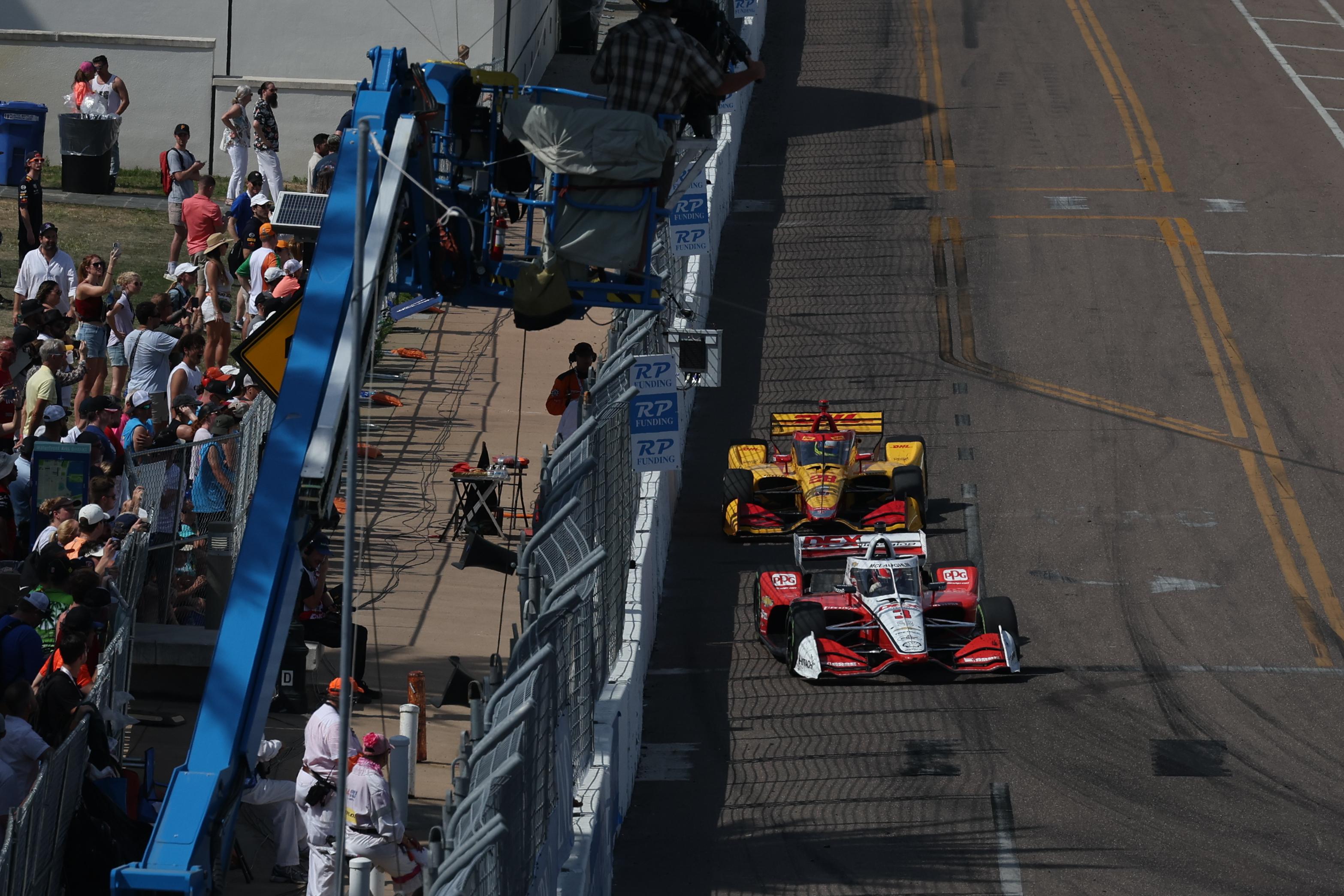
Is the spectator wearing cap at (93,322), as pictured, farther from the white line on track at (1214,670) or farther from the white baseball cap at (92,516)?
the white line on track at (1214,670)

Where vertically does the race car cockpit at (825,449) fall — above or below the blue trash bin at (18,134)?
below

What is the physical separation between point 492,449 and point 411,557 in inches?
119

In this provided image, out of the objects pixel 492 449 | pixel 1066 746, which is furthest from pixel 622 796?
pixel 492 449

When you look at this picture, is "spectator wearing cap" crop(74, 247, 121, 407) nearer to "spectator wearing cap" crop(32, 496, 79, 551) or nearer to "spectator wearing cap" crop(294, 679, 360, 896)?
"spectator wearing cap" crop(32, 496, 79, 551)

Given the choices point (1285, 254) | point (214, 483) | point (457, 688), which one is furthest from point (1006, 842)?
point (1285, 254)

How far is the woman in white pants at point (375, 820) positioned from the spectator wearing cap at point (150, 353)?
7266mm

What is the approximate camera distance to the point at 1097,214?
2755cm

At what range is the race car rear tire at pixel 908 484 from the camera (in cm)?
1747

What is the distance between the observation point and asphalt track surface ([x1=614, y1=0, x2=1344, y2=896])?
12.4 metres

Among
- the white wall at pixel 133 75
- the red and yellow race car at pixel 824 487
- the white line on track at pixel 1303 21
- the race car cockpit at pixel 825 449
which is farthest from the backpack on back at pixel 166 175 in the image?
the white line on track at pixel 1303 21

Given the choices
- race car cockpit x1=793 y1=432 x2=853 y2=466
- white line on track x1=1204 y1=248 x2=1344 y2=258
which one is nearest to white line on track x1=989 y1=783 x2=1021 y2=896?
race car cockpit x1=793 y1=432 x2=853 y2=466

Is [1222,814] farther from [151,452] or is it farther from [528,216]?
[151,452]

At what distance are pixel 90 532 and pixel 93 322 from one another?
19.2ft

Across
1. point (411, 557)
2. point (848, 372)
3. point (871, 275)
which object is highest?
point (871, 275)
